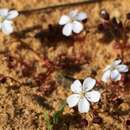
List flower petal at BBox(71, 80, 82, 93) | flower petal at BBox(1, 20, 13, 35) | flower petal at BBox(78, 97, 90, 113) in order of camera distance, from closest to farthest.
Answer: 1. flower petal at BBox(78, 97, 90, 113)
2. flower petal at BBox(71, 80, 82, 93)
3. flower petal at BBox(1, 20, 13, 35)

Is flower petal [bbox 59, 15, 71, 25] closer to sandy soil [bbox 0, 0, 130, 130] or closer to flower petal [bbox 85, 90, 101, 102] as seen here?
sandy soil [bbox 0, 0, 130, 130]

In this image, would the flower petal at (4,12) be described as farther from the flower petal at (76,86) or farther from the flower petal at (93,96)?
the flower petal at (93,96)

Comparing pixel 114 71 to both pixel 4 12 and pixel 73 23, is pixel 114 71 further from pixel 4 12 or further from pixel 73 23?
pixel 4 12

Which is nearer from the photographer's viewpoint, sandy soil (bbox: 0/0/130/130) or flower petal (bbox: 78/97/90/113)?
flower petal (bbox: 78/97/90/113)

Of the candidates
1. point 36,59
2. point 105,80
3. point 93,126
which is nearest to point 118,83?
point 105,80

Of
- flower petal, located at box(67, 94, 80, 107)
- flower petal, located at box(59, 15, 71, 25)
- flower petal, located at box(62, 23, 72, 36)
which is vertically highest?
flower petal, located at box(59, 15, 71, 25)

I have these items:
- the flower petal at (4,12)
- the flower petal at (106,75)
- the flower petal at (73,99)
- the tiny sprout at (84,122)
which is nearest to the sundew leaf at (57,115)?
the flower petal at (73,99)

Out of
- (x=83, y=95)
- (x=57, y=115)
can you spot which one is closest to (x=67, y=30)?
(x=83, y=95)

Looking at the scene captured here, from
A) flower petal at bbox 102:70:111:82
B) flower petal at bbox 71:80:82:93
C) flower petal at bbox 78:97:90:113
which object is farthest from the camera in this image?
flower petal at bbox 102:70:111:82

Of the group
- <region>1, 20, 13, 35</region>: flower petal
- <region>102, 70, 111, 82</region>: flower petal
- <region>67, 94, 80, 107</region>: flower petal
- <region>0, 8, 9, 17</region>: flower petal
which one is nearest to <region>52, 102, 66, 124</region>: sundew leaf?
<region>67, 94, 80, 107</region>: flower petal
